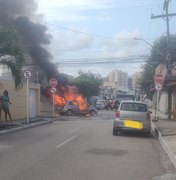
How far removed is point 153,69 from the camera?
64.2m

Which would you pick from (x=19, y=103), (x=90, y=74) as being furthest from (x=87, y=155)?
(x=90, y=74)

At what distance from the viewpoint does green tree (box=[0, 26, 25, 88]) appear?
2223 centimetres

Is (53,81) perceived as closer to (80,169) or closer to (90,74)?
(80,169)

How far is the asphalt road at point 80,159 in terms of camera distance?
10625mm

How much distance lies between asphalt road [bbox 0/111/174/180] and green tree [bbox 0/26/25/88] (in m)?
4.86

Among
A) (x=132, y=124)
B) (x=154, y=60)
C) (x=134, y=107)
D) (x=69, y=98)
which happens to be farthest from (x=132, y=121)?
(x=154, y=60)

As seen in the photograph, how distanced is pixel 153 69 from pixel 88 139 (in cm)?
4634

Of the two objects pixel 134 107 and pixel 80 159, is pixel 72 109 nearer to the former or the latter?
pixel 134 107

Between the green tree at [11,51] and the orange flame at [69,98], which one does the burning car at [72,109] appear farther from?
the green tree at [11,51]

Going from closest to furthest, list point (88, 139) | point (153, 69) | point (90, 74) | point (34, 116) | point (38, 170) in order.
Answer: point (38, 170)
point (88, 139)
point (34, 116)
point (153, 69)
point (90, 74)

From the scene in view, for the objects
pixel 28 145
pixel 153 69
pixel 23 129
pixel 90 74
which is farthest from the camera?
pixel 90 74

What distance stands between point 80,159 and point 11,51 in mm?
10484

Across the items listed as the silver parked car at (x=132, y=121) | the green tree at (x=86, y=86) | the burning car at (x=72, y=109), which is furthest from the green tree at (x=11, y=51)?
the green tree at (x=86, y=86)

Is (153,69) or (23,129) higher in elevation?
(153,69)
